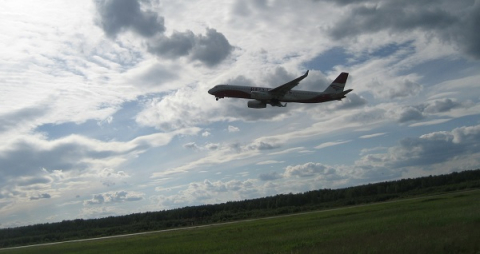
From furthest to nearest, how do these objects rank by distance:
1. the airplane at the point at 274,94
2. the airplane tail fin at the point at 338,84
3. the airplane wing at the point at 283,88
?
1. the airplane tail fin at the point at 338,84
2. the airplane at the point at 274,94
3. the airplane wing at the point at 283,88

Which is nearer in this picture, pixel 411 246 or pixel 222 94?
pixel 411 246

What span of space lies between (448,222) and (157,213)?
157 meters

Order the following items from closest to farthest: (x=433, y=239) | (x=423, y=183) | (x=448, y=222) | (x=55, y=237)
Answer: (x=433, y=239) → (x=448, y=222) → (x=55, y=237) → (x=423, y=183)

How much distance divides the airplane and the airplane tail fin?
0.29 m

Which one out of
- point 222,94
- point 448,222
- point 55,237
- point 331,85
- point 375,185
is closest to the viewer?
point 448,222

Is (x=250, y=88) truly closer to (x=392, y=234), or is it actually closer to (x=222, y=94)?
(x=222, y=94)

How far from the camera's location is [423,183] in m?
155

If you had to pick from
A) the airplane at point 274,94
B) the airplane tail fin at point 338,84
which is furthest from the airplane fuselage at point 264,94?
the airplane tail fin at point 338,84

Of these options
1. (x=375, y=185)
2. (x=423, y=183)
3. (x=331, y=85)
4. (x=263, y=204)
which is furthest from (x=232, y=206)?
(x=331, y=85)

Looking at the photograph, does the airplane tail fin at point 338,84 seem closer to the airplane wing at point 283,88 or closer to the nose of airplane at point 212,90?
the airplane wing at point 283,88

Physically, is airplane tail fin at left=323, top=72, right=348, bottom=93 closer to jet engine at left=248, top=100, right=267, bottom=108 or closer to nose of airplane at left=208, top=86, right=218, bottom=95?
jet engine at left=248, top=100, right=267, bottom=108

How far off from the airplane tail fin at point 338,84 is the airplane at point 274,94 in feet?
0.94

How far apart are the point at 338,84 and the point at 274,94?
33.6ft

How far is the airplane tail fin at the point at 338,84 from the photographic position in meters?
49.4
